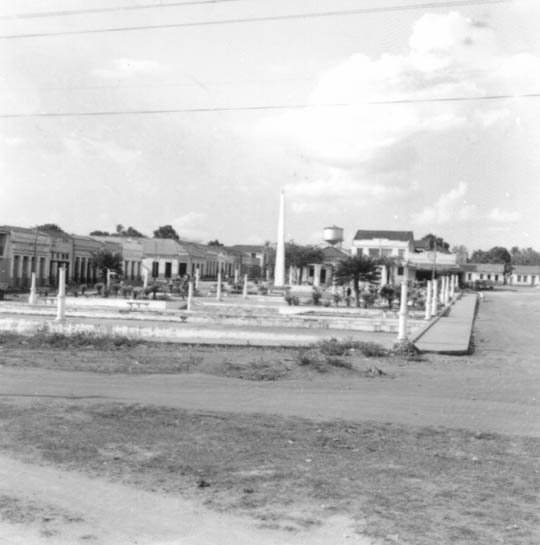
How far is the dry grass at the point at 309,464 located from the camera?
17.0 ft

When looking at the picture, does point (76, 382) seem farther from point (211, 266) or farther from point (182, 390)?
point (211, 266)

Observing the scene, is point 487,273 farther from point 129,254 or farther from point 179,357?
point 179,357

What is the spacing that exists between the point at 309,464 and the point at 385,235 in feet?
334

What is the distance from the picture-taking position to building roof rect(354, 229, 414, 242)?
346 ft

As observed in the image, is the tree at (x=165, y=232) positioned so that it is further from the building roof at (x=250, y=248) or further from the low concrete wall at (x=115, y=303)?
the low concrete wall at (x=115, y=303)

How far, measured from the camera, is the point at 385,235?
10681cm

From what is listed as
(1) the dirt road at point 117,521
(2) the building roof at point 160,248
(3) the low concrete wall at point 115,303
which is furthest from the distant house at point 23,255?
(1) the dirt road at point 117,521

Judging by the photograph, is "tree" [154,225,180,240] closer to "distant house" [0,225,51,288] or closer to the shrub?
"distant house" [0,225,51,288]

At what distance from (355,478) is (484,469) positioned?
1.17 metres

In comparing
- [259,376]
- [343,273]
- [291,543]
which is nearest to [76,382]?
[259,376]

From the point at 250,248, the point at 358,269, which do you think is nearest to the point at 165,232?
the point at 250,248

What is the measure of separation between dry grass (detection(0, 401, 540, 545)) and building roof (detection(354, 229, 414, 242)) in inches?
3862

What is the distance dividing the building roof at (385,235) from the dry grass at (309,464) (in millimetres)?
98102

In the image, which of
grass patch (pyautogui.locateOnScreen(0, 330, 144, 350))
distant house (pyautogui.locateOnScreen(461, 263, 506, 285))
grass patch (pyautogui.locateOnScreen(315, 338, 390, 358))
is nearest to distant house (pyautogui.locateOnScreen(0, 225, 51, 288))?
grass patch (pyautogui.locateOnScreen(0, 330, 144, 350))
